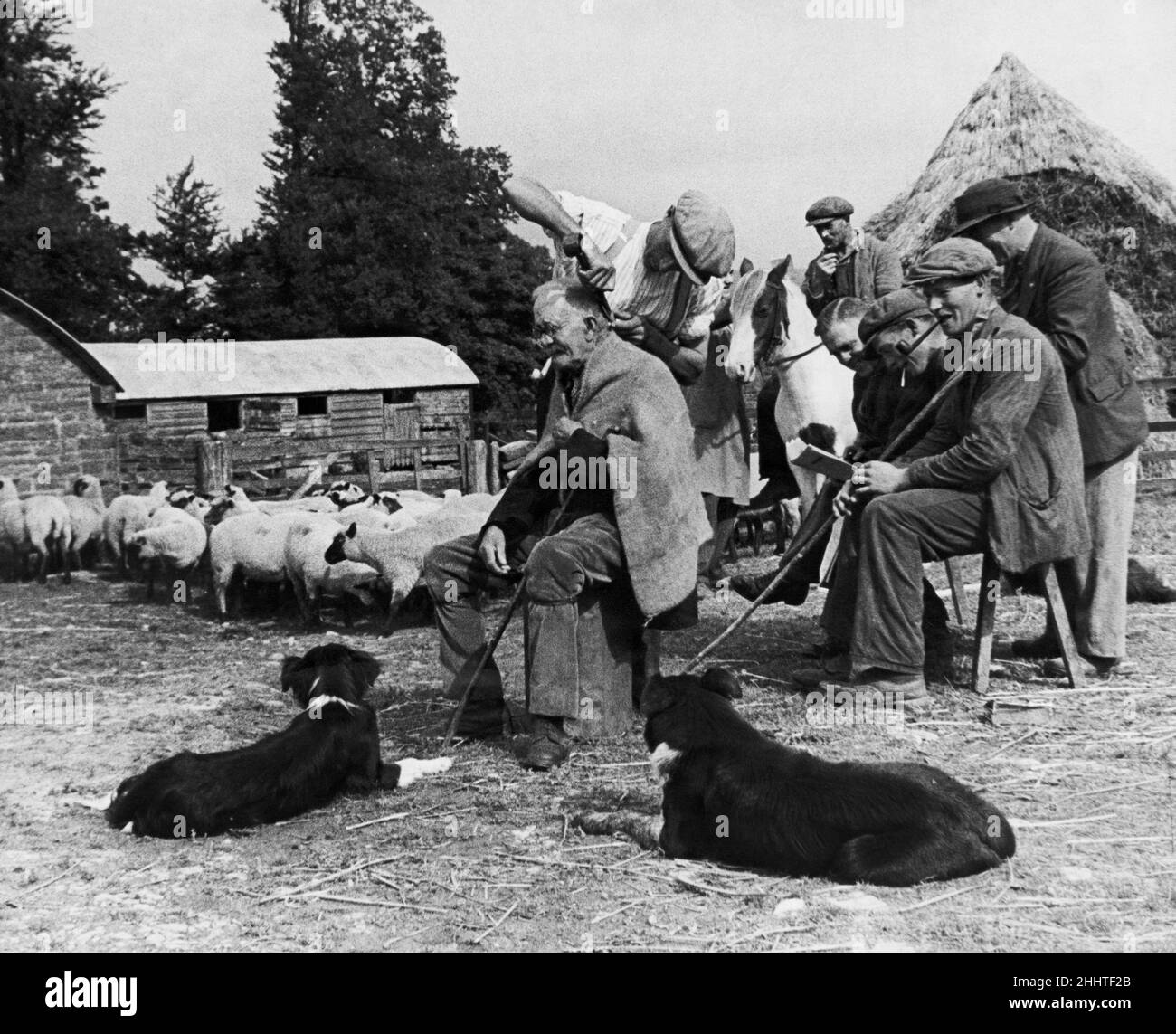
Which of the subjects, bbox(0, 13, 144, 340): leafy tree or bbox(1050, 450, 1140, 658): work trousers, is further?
bbox(0, 13, 144, 340): leafy tree

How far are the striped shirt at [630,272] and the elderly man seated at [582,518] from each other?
1.43 feet

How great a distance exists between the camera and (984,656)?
258 inches

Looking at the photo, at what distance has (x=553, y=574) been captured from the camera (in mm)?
5730

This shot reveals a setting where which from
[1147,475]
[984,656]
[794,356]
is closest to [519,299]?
[1147,475]

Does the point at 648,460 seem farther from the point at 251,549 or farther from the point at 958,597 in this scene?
the point at 251,549

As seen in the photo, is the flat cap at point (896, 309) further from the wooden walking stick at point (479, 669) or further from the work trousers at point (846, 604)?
the wooden walking stick at point (479, 669)

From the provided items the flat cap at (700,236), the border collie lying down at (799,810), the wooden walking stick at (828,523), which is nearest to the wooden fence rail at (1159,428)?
the wooden walking stick at (828,523)

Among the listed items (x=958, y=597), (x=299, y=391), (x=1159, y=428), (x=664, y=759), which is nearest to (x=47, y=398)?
(x=299, y=391)

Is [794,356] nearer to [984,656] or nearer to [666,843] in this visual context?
[984,656]

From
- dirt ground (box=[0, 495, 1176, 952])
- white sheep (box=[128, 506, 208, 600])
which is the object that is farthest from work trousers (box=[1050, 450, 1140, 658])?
white sheep (box=[128, 506, 208, 600])

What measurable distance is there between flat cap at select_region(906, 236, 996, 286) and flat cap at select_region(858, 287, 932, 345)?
0.61ft

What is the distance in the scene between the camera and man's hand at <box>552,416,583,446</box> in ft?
19.1

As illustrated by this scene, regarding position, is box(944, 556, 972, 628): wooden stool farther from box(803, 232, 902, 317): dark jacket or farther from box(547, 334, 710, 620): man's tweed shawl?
box(547, 334, 710, 620): man's tweed shawl

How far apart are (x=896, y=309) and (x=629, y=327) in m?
1.34
